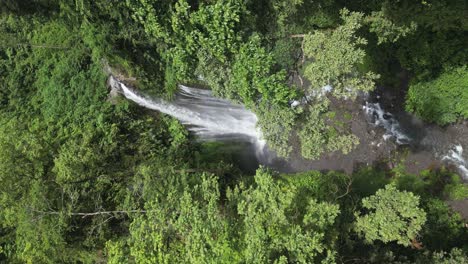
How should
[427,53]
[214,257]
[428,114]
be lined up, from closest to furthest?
1. [214,257]
2. [427,53]
3. [428,114]

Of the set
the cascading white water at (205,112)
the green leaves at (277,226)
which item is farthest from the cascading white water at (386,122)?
the green leaves at (277,226)

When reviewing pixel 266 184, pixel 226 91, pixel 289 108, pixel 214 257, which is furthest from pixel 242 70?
pixel 214 257

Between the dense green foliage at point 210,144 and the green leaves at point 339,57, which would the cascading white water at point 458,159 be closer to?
the dense green foliage at point 210,144

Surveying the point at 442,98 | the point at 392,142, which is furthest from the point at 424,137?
the point at 442,98

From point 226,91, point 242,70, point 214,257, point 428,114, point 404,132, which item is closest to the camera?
point 214,257

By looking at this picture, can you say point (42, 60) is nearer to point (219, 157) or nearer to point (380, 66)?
point (219, 157)

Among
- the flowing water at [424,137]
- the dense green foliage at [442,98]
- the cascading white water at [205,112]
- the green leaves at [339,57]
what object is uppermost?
the green leaves at [339,57]
